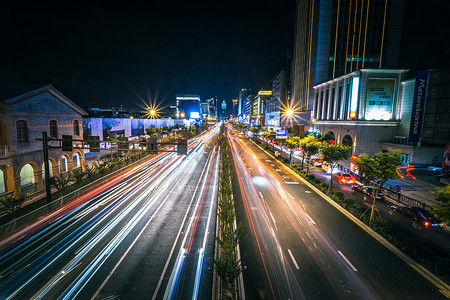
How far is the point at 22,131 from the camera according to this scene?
21.5m

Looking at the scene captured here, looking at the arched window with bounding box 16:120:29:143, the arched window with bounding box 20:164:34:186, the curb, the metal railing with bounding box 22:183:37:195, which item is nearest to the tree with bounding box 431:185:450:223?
the curb

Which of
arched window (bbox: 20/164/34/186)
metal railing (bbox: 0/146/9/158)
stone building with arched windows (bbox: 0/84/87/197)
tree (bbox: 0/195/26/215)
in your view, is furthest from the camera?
arched window (bbox: 20/164/34/186)

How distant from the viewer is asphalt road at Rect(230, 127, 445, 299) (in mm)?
10344

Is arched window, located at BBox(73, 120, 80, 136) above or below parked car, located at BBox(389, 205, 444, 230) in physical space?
above

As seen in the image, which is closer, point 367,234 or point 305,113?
point 367,234

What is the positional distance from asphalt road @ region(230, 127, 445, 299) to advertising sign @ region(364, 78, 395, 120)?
36463mm

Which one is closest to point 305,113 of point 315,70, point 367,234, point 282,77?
point 315,70

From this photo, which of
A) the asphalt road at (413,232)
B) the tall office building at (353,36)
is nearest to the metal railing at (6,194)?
the asphalt road at (413,232)

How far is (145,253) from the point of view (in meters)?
13.4

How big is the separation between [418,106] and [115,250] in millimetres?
54421

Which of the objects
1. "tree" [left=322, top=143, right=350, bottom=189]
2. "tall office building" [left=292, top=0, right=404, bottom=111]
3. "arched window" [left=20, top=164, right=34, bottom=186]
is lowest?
"arched window" [left=20, top=164, right=34, bottom=186]

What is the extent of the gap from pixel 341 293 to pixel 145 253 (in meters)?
11.6

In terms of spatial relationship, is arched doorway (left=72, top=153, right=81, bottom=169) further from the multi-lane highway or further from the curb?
the curb

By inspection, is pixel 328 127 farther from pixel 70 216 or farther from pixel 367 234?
pixel 70 216
